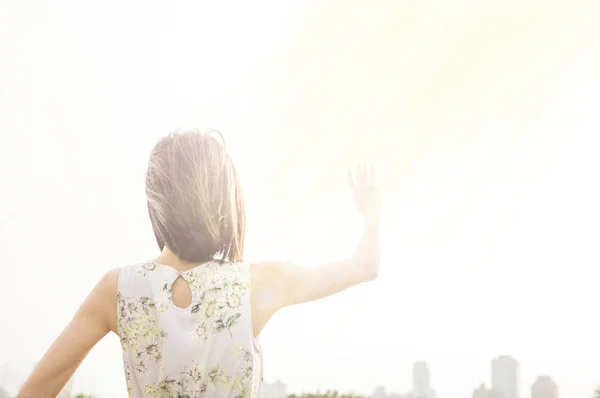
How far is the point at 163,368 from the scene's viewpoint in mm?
2549

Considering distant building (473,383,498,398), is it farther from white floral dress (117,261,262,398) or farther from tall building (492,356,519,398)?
white floral dress (117,261,262,398)

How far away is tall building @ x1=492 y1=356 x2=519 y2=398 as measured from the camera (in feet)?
147

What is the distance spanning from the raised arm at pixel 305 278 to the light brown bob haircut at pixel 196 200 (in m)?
0.13

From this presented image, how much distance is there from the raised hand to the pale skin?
134 mm

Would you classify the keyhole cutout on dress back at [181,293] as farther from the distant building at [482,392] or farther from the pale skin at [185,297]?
the distant building at [482,392]

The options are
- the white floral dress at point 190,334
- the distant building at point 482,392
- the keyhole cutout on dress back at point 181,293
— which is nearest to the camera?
the white floral dress at point 190,334

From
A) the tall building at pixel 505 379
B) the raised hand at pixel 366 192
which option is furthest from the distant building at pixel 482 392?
the raised hand at pixel 366 192

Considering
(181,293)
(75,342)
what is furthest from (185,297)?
(75,342)

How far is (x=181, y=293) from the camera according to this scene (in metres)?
2.64

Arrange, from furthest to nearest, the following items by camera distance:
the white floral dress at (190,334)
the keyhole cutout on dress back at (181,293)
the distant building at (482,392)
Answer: the distant building at (482,392) < the keyhole cutout on dress back at (181,293) < the white floral dress at (190,334)

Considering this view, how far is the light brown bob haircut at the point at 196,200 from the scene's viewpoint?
261 cm

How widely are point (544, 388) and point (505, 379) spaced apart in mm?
6188

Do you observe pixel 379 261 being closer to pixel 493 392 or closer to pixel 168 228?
pixel 168 228

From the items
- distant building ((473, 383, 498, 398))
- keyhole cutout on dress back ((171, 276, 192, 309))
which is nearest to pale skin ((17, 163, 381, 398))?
keyhole cutout on dress back ((171, 276, 192, 309))
